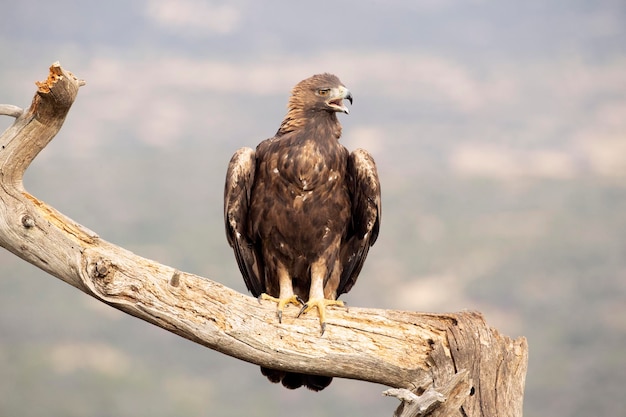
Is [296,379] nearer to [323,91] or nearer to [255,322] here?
[255,322]

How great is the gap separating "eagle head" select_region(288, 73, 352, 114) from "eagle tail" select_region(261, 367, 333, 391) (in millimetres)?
2054

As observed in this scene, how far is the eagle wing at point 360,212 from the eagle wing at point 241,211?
755 mm

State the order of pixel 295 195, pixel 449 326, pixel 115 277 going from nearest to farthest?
pixel 115 277 → pixel 449 326 → pixel 295 195

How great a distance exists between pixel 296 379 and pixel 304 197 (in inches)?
54.5

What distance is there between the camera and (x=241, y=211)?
6.51 m

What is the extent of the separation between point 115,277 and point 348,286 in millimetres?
2645

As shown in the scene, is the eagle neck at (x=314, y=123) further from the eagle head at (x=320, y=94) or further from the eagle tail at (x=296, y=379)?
the eagle tail at (x=296, y=379)

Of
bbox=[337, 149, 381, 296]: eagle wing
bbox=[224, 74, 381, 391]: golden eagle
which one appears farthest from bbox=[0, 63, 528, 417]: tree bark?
bbox=[337, 149, 381, 296]: eagle wing

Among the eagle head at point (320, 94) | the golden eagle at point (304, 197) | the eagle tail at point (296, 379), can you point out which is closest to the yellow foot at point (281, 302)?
the golden eagle at point (304, 197)

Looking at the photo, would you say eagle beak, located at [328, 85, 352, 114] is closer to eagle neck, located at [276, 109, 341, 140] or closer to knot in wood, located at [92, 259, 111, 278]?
eagle neck, located at [276, 109, 341, 140]

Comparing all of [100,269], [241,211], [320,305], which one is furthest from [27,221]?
[320,305]

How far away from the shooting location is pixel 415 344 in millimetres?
5348

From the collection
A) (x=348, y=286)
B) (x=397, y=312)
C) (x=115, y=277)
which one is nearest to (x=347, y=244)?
(x=348, y=286)

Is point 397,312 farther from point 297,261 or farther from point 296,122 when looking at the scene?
point 296,122
